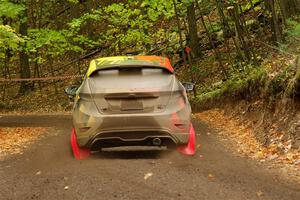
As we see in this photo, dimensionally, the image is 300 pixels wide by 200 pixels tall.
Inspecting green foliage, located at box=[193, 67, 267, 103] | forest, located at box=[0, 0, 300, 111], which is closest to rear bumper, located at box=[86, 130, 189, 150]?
forest, located at box=[0, 0, 300, 111]

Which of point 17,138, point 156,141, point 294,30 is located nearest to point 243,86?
point 294,30

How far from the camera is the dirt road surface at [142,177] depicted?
22.4 ft

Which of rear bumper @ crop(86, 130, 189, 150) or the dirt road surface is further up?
rear bumper @ crop(86, 130, 189, 150)

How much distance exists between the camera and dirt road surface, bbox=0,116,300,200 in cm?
683

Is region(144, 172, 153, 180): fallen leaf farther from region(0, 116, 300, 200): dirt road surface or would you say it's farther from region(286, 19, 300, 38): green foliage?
region(286, 19, 300, 38): green foliage

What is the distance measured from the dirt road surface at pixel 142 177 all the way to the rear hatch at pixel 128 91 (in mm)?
1204

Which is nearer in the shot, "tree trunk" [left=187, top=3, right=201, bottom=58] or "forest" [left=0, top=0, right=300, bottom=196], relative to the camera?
"forest" [left=0, top=0, right=300, bottom=196]

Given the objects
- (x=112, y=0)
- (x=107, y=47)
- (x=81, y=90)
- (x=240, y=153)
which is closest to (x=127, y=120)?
(x=81, y=90)

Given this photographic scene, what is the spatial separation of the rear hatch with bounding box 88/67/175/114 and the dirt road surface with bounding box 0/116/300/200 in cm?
120

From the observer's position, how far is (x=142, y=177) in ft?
25.2

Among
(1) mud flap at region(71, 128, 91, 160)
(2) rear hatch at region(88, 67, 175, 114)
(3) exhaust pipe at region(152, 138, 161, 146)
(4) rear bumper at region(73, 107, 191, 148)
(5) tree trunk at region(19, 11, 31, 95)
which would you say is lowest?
(5) tree trunk at region(19, 11, 31, 95)

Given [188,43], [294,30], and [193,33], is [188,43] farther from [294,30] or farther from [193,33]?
[294,30]

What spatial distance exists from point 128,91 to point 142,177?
59.1 inches

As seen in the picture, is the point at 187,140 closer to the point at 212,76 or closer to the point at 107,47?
the point at 212,76
